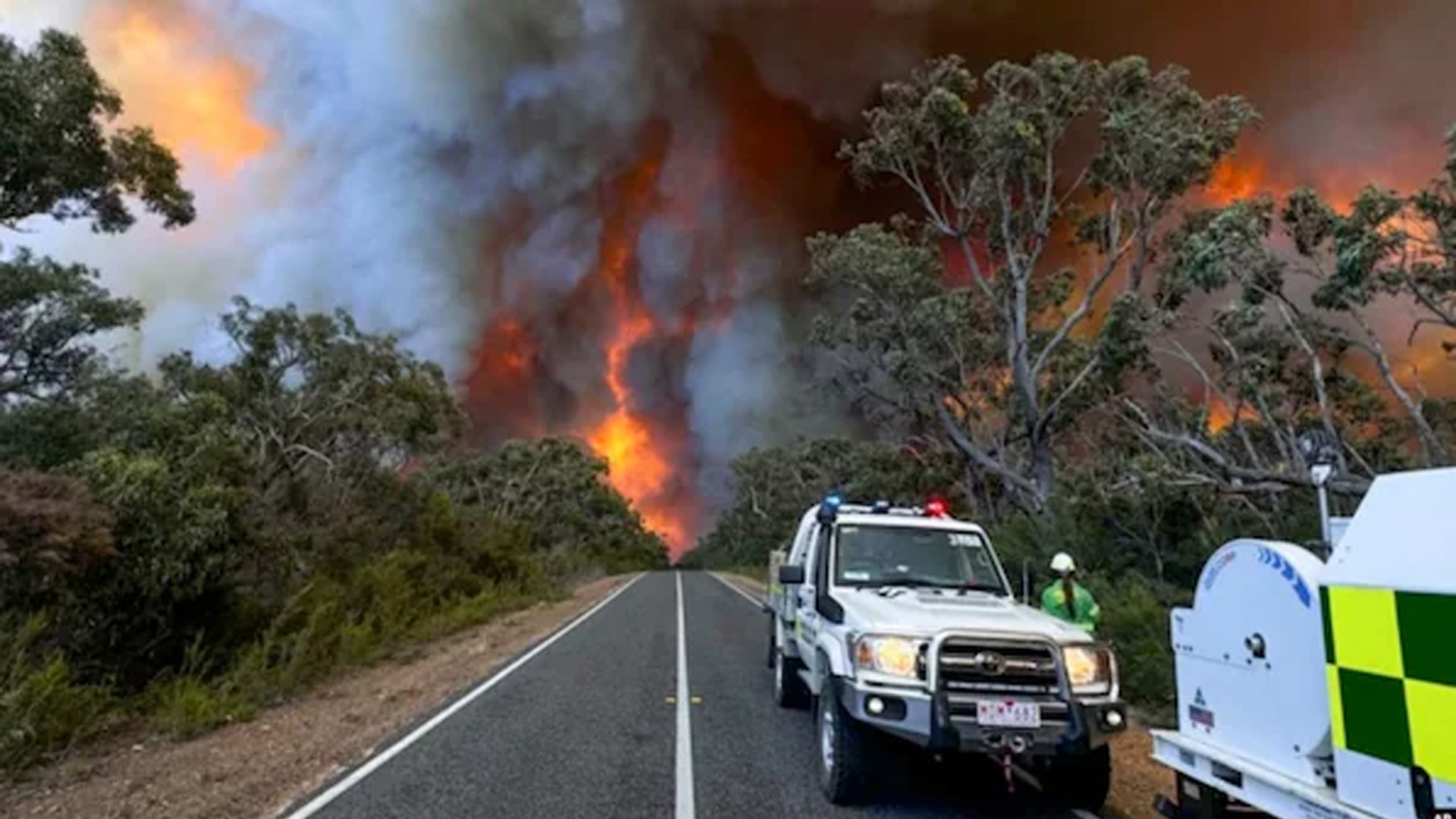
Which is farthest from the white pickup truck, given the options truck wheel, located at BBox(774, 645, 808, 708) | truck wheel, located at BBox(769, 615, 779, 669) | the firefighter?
truck wheel, located at BBox(769, 615, 779, 669)

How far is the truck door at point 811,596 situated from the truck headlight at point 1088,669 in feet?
7.75

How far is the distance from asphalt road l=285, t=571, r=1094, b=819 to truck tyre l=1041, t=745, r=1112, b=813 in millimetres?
275

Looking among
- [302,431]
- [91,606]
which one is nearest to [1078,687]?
[91,606]

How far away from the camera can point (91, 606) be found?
35.1 ft

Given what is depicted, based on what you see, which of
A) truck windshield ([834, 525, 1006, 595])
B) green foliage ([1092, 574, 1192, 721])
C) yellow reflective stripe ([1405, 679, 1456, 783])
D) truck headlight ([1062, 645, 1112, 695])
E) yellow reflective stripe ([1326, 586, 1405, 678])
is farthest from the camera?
green foliage ([1092, 574, 1192, 721])

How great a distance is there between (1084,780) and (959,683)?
146 cm

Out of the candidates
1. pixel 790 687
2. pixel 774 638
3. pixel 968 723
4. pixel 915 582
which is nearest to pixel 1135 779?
pixel 915 582

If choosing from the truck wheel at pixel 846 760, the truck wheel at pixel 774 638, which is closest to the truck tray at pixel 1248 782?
the truck wheel at pixel 846 760

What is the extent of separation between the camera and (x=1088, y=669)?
635cm

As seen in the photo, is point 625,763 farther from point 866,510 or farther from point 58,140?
point 58,140

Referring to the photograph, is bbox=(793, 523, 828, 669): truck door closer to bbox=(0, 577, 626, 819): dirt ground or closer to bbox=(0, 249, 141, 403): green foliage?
bbox=(0, 577, 626, 819): dirt ground

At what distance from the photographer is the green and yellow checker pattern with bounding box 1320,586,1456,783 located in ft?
10.2

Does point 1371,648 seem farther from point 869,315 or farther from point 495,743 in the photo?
point 869,315

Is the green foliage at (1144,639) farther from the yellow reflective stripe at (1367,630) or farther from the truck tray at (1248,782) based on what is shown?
the yellow reflective stripe at (1367,630)
